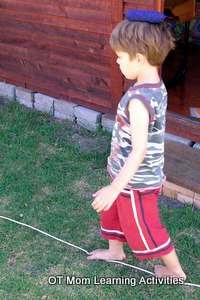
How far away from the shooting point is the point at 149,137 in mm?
2424

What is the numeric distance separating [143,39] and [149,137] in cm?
47

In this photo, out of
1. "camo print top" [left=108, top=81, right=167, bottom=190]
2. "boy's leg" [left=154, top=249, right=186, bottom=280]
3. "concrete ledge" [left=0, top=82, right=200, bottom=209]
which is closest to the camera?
"camo print top" [left=108, top=81, right=167, bottom=190]

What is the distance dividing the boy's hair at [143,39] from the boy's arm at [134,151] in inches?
8.6

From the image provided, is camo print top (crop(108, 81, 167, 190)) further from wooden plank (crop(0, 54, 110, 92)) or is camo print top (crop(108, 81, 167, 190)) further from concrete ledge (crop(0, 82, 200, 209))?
wooden plank (crop(0, 54, 110, 92))

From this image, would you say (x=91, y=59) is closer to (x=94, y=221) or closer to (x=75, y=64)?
(x=75, y=64)

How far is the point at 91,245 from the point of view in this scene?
10.5ft

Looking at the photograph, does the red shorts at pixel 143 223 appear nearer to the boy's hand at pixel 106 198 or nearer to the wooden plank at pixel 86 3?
the boy's hand at pixel 106 198

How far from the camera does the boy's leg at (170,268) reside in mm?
2711

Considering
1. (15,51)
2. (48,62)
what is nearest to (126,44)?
(48,62)

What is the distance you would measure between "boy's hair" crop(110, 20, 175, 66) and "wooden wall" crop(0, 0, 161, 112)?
1.75 metres

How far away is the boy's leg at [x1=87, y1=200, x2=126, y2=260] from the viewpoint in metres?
2.85

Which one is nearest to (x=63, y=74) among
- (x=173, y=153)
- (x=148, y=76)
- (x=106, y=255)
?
(x=173, y=153)

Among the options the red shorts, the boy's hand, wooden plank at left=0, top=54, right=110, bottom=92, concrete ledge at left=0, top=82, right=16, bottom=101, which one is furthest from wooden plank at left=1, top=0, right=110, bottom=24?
the boy's hand

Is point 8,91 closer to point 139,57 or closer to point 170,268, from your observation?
point 170,268
